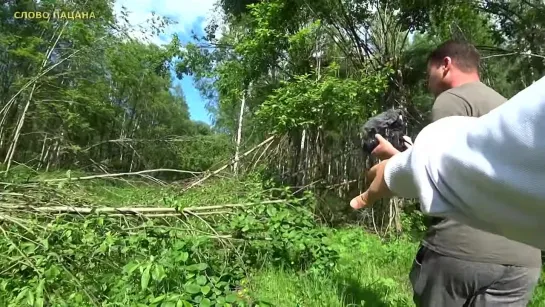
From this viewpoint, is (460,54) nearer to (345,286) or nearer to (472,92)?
(472,92)

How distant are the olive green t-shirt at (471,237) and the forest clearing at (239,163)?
810 millimetres

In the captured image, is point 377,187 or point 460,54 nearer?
point 377,187

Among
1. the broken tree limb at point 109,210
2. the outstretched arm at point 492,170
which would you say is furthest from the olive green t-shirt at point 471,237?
the broken tree limb at point 109,210

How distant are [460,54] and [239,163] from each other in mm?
5716

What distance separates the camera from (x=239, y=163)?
7.59m

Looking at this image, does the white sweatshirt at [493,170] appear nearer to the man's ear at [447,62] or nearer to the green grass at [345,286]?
the man's ear at [447,62]

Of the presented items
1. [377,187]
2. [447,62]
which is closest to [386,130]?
[377,187]

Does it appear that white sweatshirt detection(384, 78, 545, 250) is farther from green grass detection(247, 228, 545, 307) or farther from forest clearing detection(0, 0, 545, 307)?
green grass detection(247, 228, 545, 307)

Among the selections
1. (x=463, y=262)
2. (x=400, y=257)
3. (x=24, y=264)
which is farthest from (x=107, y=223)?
(x=400, y=257)

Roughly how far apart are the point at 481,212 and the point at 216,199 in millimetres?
3934

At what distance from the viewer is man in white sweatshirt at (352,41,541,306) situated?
188cm

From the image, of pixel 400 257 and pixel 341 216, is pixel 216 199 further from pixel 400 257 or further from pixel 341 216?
pixel 341 216

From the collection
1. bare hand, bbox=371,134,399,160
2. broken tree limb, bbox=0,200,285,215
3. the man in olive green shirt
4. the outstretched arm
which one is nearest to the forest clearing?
broken tree limb, bbox=0,200,285,215

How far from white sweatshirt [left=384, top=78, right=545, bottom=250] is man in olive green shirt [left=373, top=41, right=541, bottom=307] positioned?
4.45ft
